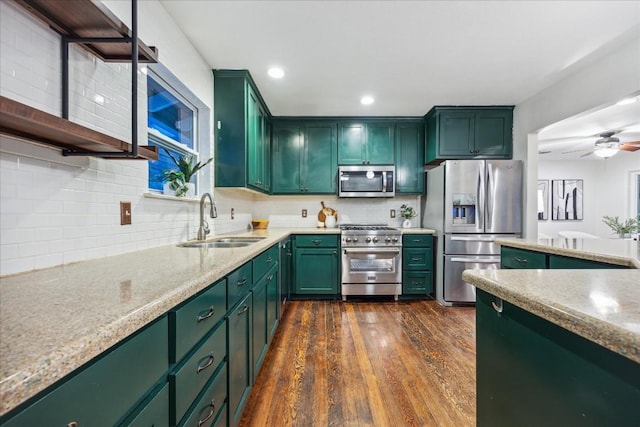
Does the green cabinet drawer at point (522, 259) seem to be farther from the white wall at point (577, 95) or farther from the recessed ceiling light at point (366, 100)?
the recessed ceiling light at point (366, 100)

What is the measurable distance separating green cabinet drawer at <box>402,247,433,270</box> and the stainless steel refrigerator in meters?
0.24

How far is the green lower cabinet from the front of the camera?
537 mm

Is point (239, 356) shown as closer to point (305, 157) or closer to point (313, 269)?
point (313, 269)

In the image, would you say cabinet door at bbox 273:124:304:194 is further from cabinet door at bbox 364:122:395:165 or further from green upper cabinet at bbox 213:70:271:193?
green upper cabinet at bbox 213:70:271:193

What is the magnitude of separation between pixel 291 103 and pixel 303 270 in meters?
2.02

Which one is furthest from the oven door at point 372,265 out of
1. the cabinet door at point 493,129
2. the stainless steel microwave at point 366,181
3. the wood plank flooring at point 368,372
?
the cabinet door at point 493,129

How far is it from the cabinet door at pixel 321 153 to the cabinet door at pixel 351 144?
8 centimetres

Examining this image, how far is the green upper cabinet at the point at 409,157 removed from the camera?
3.92m

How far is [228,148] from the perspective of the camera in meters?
2.67

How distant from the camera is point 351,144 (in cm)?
390

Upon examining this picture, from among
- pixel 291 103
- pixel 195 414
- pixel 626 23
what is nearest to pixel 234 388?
pixel 195 414

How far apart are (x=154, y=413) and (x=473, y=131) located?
158 inches

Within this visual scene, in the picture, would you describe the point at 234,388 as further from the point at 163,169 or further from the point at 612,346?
the point at 163,169

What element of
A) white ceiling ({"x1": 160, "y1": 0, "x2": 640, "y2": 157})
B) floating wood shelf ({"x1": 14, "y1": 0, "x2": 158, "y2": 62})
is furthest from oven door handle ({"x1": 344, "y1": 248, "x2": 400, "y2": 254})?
floating wood shelf ({"x1": 14, "y1": 0, "x2": 158, "y2": 62})
